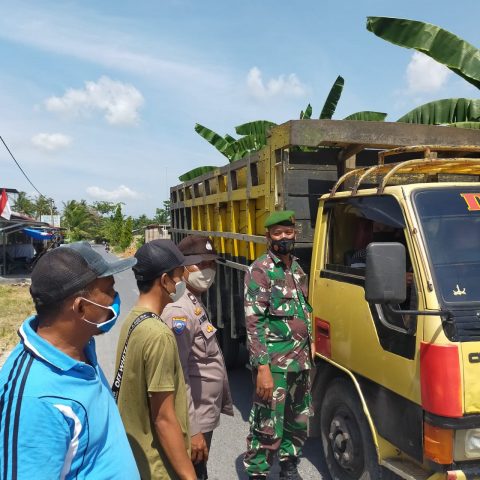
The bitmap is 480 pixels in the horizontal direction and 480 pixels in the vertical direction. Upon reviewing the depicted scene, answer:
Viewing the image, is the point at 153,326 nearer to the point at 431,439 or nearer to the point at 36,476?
the point at 36,476

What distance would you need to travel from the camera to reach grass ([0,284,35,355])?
27.7 ft

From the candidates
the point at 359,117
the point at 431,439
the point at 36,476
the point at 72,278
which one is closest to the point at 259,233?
the point at 431,439

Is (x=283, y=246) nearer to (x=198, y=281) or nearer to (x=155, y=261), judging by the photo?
(x=198, y=281)

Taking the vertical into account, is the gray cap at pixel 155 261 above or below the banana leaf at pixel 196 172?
below

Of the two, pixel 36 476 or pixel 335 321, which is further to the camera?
pixel 335 321

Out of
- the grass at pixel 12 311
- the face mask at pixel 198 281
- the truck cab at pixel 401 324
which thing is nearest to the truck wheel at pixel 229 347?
the truck cab at pixel 401 324

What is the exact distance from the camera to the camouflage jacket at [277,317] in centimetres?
323

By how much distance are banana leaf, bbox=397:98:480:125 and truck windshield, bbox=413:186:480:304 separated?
19.6 feet

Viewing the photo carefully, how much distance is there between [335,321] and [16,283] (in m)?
17.6

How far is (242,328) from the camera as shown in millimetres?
4910

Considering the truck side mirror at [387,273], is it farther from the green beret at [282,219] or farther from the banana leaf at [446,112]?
the banana leaf at [446,112]

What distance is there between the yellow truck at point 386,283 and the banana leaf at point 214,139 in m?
5.62

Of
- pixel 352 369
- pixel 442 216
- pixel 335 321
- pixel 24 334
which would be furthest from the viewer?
pixel 335 321

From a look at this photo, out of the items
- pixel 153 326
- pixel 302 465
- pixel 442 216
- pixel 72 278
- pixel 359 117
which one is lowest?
pixel 302 465
